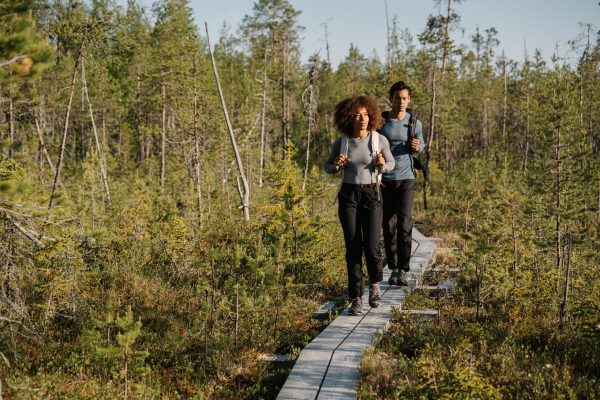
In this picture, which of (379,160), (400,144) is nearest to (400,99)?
(400,144)

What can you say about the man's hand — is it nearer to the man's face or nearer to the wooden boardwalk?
the man's face

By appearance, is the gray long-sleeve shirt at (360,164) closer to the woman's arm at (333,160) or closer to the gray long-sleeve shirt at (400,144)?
the woman's arm at (333,160)

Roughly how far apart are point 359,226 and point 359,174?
2.28ft

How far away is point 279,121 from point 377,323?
31.8 m

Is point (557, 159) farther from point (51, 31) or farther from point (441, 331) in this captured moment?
point (51, 31)

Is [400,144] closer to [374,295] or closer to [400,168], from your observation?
[400,168]

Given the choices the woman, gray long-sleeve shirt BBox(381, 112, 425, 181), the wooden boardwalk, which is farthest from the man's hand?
the wooden boardwalk

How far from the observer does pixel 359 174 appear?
557cm

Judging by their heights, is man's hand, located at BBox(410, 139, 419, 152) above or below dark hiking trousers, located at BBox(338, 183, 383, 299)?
above

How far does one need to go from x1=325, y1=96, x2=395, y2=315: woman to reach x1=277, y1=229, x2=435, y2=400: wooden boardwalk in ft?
1.08

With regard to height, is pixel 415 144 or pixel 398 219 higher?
pixel 415 144

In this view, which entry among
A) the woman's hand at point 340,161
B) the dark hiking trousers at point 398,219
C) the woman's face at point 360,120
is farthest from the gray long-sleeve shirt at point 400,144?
the woman's hand at point 340,161

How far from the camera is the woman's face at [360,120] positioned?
17.9 ft

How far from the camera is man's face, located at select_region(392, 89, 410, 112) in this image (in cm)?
Result: 620
